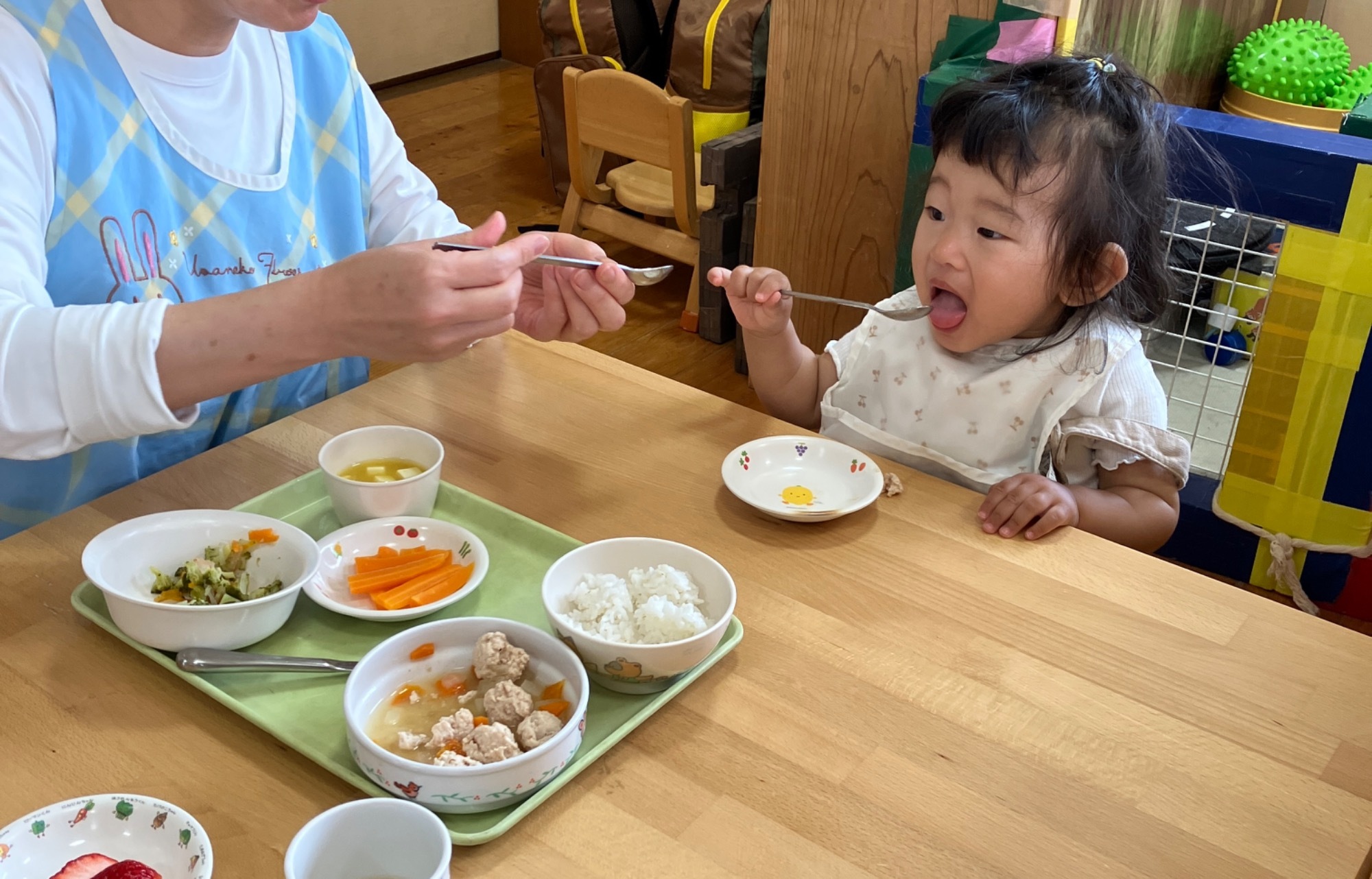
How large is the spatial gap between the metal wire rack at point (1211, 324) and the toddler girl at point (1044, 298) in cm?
34

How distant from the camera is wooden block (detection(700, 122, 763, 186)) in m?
2.88

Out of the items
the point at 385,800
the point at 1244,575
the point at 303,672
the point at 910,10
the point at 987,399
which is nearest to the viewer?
the point at 385,800

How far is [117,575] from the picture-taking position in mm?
920

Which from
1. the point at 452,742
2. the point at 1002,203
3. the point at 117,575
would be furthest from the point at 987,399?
the point at 117,575

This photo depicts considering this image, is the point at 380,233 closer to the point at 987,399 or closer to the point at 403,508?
the point at 403,508

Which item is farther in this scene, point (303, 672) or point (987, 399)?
point (987, 399)

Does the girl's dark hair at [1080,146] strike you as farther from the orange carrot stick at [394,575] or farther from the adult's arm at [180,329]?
the orange carrot stick at [394,575]

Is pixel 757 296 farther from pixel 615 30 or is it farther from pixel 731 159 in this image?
pixel 615 30

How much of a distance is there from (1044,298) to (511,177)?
306cm

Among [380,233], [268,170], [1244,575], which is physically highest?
[268,170]

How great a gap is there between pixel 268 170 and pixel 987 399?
854 millimetres

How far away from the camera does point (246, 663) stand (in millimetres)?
861

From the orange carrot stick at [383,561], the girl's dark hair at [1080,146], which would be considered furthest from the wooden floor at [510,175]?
the orange carrot stick at [383,561]

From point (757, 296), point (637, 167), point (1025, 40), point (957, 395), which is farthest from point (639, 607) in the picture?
point (637, 167)
